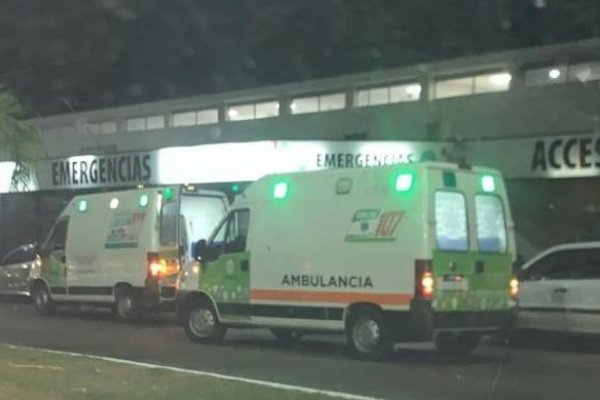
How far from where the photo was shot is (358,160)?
23.0 m

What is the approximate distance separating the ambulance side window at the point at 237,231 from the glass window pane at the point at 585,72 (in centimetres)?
973

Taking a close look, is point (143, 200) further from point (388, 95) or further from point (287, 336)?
point (388, 95)

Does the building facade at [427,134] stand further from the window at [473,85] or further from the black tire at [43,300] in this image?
the black tire at [43,300]

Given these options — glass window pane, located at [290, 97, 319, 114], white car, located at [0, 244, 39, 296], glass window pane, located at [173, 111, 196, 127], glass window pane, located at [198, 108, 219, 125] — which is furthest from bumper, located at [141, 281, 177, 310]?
glass window pane, located at [173, 111, 196, 127]

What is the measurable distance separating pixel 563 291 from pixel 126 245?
805 cm

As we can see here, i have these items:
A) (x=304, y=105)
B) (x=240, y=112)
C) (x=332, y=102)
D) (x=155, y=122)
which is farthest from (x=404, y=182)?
(x=155, y=122)

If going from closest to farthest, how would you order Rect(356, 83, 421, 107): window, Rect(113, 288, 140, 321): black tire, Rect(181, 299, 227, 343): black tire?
Rect(181, 299, 227, 343): black tire
Rect(113, 288, 140, 321): black tire
Rect(356, 83, 421, 107): window

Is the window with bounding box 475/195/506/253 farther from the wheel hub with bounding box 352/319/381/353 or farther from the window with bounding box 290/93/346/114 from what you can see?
the window with bounding box 290/93/346/114

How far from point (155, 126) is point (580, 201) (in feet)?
53.0

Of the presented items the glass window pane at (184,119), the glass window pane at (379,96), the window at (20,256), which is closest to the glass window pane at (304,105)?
the glass window pane at (379,96)

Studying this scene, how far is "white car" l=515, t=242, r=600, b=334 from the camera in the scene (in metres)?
14.6

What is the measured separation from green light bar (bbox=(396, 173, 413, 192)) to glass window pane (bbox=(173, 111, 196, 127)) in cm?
1998

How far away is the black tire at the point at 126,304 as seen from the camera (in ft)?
63.5

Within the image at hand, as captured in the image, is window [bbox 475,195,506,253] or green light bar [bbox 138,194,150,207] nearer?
window [bbox 475,195,506,253]
